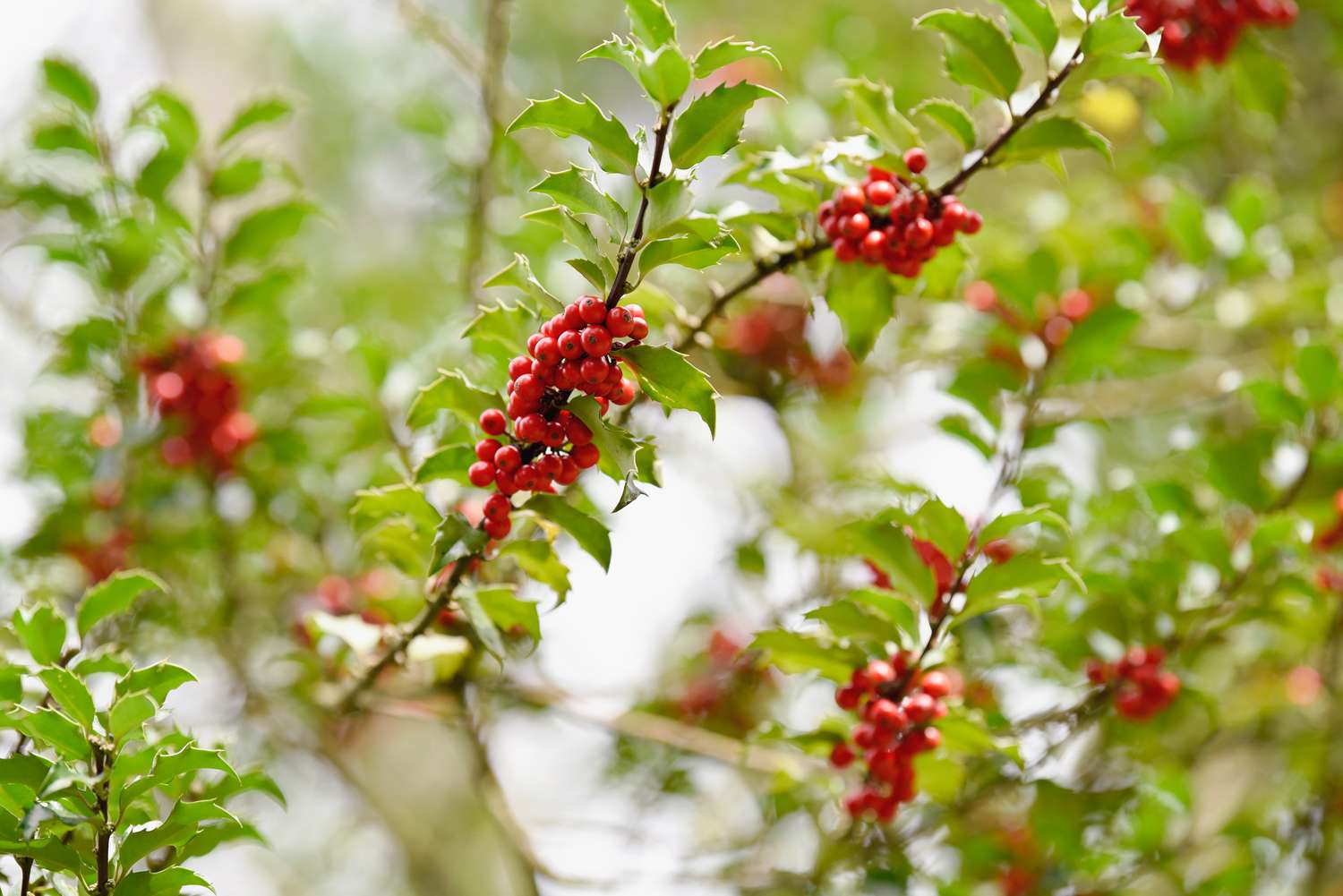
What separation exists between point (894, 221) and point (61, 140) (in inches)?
79.9

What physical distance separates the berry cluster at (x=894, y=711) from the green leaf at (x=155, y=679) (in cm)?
112

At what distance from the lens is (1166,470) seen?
290cm

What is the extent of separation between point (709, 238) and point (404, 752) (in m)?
3.26

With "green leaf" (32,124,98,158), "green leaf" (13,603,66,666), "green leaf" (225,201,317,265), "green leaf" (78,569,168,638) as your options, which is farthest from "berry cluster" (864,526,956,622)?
"green leaf" (32,124,98,158)

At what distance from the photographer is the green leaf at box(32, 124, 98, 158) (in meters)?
2.62

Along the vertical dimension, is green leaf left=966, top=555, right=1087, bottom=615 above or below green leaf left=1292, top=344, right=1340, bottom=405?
below

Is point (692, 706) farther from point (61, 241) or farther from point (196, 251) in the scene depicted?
point (61, 241)

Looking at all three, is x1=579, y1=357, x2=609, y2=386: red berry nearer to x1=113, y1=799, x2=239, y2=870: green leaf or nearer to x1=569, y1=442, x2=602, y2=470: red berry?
x1=569, y1=442, x2=602, y2=470: red berry

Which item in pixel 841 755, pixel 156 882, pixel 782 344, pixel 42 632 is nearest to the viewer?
pixel 156 882

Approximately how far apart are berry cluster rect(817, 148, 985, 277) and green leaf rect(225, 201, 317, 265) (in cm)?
155

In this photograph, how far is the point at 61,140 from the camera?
263cm

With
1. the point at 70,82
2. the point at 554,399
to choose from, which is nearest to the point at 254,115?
the point at 70,82

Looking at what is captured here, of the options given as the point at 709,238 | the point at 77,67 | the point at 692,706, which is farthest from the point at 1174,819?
the point at 77,67

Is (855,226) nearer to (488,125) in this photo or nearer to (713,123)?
(713,123)
